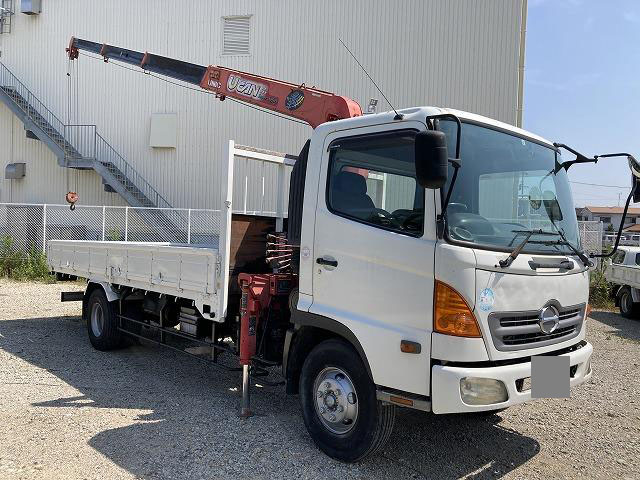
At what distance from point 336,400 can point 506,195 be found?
6.51 ft

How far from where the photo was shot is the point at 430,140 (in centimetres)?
336

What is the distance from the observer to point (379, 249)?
3.96m

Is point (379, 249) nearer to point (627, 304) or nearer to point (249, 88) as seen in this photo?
point (249, 88)

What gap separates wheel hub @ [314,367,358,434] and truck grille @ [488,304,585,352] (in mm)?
1149

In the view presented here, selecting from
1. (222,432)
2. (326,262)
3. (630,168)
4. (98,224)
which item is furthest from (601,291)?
(98,224)

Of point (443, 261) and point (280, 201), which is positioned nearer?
point (443, 261)

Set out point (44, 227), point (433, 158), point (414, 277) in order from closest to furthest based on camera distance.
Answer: point (433, 158) < point (414, 277) < point (44, 227)

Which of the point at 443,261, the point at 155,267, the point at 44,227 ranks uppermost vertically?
the point at 443,261

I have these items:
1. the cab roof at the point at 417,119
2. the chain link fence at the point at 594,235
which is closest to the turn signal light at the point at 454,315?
the cab roof at the point at 417,119

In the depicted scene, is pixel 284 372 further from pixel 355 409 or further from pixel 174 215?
pixel 174 215

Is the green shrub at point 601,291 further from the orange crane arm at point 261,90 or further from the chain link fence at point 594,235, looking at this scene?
the orange crane arm at point 261,90

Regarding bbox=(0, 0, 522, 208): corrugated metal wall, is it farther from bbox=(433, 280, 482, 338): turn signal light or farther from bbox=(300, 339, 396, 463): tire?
bbox=(433, 280, 482, 338): turn signal light

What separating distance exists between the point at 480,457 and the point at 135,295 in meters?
4.76

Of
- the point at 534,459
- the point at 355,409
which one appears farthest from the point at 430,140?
the point at 534,459
